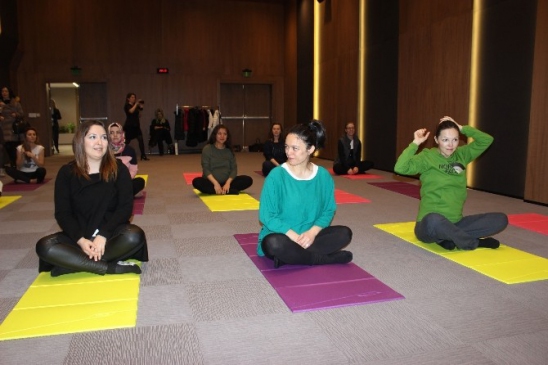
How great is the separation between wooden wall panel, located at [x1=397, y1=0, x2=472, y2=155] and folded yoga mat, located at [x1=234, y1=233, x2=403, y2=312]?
14.1ft

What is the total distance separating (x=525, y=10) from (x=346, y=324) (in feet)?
15.7

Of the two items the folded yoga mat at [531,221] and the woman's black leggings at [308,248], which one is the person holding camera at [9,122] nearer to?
the woman's black leggings at [308,248]

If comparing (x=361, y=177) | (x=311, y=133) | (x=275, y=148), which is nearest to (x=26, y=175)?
(x=275, y=148)

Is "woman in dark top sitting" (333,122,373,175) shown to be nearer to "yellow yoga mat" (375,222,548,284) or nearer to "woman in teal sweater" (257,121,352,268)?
"yellow yoga mat" (375,222,548,284)

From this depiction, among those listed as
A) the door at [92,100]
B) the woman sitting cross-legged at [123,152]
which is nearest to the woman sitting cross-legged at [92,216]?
the woman sitting cross-legged at [123,152]

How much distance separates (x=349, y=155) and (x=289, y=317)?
5.97m

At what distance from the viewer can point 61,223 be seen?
2.75 m

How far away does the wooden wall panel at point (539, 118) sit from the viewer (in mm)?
4992

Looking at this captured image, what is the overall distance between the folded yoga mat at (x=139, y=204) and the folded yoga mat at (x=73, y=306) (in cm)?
202

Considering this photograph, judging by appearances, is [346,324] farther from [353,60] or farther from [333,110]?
[333,110]

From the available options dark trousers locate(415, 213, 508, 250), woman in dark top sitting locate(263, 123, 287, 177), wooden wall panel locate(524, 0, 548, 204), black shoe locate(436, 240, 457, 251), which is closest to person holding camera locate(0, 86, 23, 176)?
Result: woman in dark top sitting locate(263, 123, 287, 177)

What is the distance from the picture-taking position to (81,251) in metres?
2.72

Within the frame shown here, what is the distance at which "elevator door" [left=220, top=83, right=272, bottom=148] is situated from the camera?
1387 centimetres

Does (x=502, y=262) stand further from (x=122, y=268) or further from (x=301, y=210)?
(x=122, y=268)
